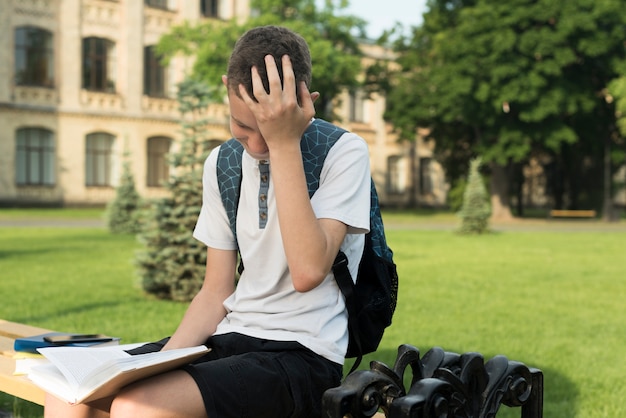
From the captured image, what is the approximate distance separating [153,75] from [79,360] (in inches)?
1467

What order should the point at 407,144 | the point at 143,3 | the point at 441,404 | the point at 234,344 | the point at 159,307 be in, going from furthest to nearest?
1. the point at 407,144
2. the point at 143,3
3. the point at 159,307
4. the point at 234,344
5. the point at 441,404

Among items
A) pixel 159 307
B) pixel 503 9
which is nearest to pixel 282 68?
pixel 159 307

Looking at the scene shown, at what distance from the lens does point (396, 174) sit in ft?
163

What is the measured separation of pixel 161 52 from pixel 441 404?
33.9 m

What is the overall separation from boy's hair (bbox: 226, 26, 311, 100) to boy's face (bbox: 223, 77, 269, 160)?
0.04 m

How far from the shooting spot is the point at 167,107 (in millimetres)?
38719

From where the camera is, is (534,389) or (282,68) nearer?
(282,68)

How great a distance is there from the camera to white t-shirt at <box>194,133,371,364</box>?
2576 mm

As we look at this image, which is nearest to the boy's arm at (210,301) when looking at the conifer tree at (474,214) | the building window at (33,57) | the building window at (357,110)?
the conifer tree at (474,214)

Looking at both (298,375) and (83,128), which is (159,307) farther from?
(83,128)

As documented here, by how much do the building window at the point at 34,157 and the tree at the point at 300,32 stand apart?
19.8 feet

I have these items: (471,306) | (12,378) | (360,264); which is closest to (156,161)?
(471,306)

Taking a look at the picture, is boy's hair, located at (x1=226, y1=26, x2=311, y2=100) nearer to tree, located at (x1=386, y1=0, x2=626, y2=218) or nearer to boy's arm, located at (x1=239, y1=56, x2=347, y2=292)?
boy's arm, located at (x1=239, y1=56, x2=347, y2=292)

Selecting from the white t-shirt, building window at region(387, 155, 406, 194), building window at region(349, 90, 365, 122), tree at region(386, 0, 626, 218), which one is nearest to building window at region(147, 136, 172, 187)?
tree at region(386, 0, 626, 218)
